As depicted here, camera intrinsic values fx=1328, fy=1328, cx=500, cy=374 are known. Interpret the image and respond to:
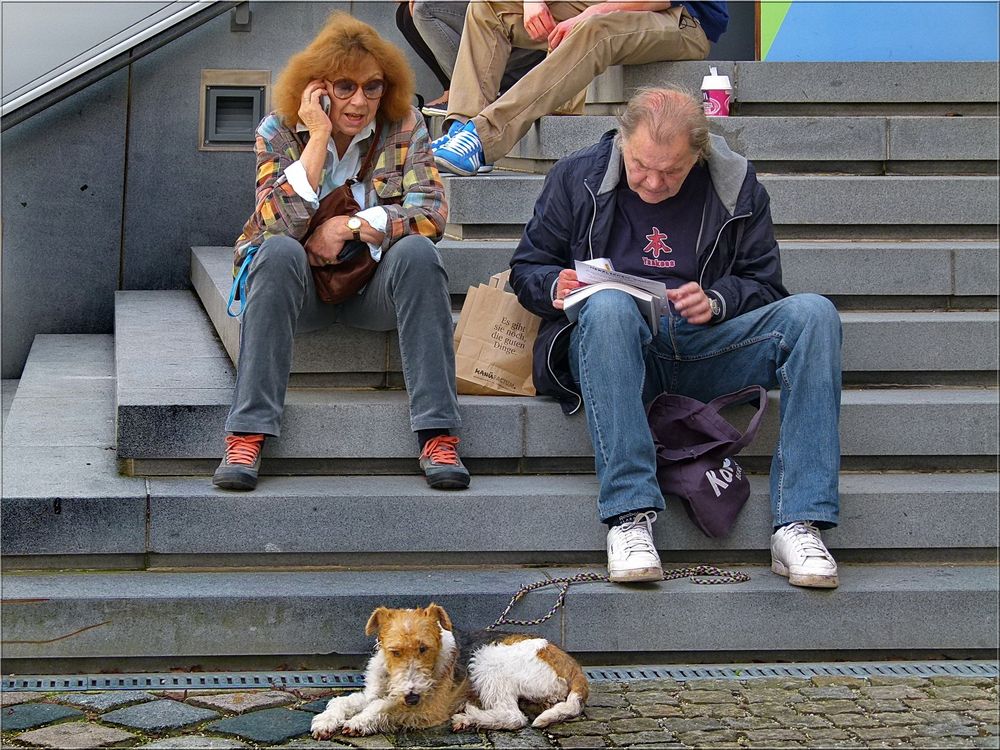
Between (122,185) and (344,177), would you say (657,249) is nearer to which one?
(344,177)

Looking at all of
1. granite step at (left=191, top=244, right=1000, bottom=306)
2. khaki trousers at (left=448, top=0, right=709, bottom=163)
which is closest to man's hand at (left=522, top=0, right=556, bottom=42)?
khaki trousers at (left=448, top=0, right=709, bottom=163)

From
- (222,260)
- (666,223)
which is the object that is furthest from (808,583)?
(222,260)

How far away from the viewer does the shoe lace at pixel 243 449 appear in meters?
4.37

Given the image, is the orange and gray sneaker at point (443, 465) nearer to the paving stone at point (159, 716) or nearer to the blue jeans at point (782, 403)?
the blue jeans at point (782, 403)

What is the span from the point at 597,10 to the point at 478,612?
3.14 meters

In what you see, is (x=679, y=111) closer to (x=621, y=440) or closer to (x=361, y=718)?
(x=621, y=440)

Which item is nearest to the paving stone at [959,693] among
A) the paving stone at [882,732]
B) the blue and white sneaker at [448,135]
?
the paving stone at [882,732]

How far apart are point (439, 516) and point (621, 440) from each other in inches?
25.8

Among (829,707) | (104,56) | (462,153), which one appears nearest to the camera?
(829,707)

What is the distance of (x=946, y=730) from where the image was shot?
3.59 meters

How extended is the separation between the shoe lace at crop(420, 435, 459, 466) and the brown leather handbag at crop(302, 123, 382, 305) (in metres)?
0.64

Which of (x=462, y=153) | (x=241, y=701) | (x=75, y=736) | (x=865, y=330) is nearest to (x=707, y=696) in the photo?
(x=241, y=701)

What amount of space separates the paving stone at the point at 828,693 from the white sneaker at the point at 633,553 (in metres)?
0.57

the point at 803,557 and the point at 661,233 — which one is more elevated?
the point at 661,233
